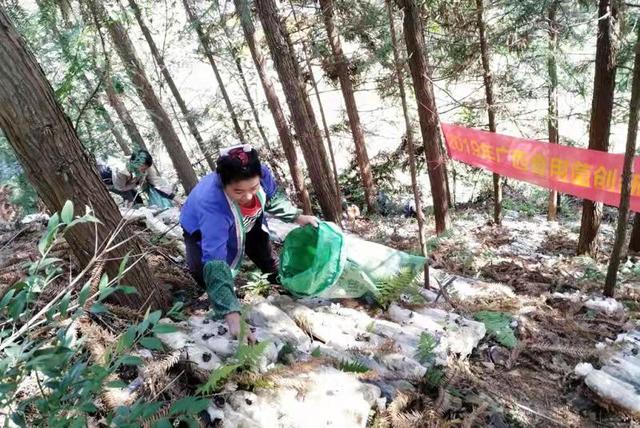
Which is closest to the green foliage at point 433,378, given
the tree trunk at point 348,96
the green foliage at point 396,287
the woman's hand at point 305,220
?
the green foliage at point 396,287

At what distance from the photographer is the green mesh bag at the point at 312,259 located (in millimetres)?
3838

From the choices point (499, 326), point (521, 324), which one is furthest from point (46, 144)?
point (521, 324)

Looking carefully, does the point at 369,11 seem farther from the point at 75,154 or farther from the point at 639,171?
the point at 75,154

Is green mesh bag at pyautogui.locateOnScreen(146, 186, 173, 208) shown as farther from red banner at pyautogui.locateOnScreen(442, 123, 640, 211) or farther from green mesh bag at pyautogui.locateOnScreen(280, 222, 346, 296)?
red banner at pyautogui.locateOnScreen(442, 123, 640, 211)

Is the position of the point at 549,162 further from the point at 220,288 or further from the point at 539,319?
the point at 220,288

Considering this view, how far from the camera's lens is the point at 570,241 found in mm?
9242

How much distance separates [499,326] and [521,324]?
42cm

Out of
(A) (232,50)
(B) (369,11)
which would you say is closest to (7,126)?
(B) (369,11)

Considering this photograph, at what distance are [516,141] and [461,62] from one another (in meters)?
3.06

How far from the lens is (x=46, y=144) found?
246cm

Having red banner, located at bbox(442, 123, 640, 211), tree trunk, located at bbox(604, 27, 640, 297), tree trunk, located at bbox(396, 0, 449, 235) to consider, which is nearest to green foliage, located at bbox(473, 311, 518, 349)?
tree trunk, located at bbox(604, 27, 640, 297)

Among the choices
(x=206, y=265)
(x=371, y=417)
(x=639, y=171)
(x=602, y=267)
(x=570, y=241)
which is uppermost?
(x=206, y=265)

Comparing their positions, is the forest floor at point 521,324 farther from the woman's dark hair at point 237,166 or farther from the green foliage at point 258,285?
the woman's dark hair at point 237,166

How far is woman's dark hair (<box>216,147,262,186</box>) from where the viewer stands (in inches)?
115
